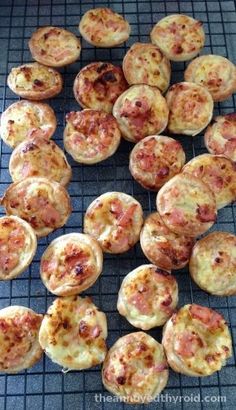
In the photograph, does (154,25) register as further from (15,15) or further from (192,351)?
(192,351)

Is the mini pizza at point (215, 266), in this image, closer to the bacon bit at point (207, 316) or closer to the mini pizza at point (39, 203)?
the bacon bit at point (207, 316)

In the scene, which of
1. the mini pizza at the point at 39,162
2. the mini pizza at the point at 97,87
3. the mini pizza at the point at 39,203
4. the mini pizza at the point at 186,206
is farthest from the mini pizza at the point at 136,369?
the mini pizza at the point at 97,87

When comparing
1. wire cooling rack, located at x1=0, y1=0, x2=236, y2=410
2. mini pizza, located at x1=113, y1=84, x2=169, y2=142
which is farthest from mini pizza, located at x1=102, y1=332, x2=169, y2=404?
mini pizza, located at x1=113, y1=84, x2=169, y2=142

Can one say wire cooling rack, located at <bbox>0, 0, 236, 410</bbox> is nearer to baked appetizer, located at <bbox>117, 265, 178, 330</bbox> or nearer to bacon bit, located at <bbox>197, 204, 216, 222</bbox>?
baked appetizer, located at <bbox>117, 265, 178, 330</bbox>

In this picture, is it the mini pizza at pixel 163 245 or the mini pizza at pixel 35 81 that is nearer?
the mini pizza at pixel 163 245

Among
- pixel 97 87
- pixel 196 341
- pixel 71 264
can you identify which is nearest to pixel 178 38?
pixel 97 87

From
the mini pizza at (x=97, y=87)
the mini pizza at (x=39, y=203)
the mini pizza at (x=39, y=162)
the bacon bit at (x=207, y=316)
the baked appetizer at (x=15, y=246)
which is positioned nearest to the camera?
the bacon bit at (x=207, y=316)
